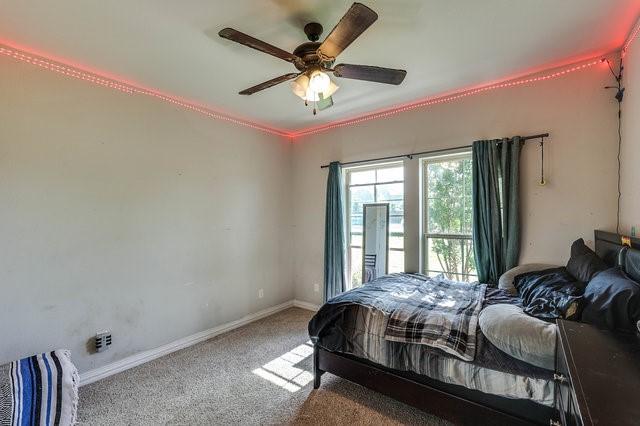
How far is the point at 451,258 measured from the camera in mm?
3105

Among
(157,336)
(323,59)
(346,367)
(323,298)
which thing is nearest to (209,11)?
(323,59)

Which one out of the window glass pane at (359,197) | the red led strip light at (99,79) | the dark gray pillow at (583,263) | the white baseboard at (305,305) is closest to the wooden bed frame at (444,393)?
the dark gray pillow at (583,263)

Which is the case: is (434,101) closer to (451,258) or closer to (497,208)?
(497,208)

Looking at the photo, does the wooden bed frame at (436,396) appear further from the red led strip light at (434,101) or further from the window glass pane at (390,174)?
the red led strip light at (434,101)

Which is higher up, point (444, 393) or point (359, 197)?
point (359, 197)

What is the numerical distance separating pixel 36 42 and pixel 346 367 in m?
3.23

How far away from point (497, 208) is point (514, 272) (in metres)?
0.58

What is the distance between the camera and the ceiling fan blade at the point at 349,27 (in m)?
1.37

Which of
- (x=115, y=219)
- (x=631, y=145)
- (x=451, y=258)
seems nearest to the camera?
(x=631, y=145)

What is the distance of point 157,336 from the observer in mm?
2836

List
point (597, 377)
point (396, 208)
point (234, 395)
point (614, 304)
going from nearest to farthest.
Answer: point (597, 377) → point (614, 304) → point (234, 395) → point (396, 208)

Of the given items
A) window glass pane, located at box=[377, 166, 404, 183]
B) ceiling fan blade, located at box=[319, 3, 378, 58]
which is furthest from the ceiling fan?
window glass pane, located at box=[377, 166, 404, 183]

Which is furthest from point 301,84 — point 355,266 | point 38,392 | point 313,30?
point 355,266

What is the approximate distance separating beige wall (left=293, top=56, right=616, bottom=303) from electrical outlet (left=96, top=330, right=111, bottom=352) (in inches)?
118
